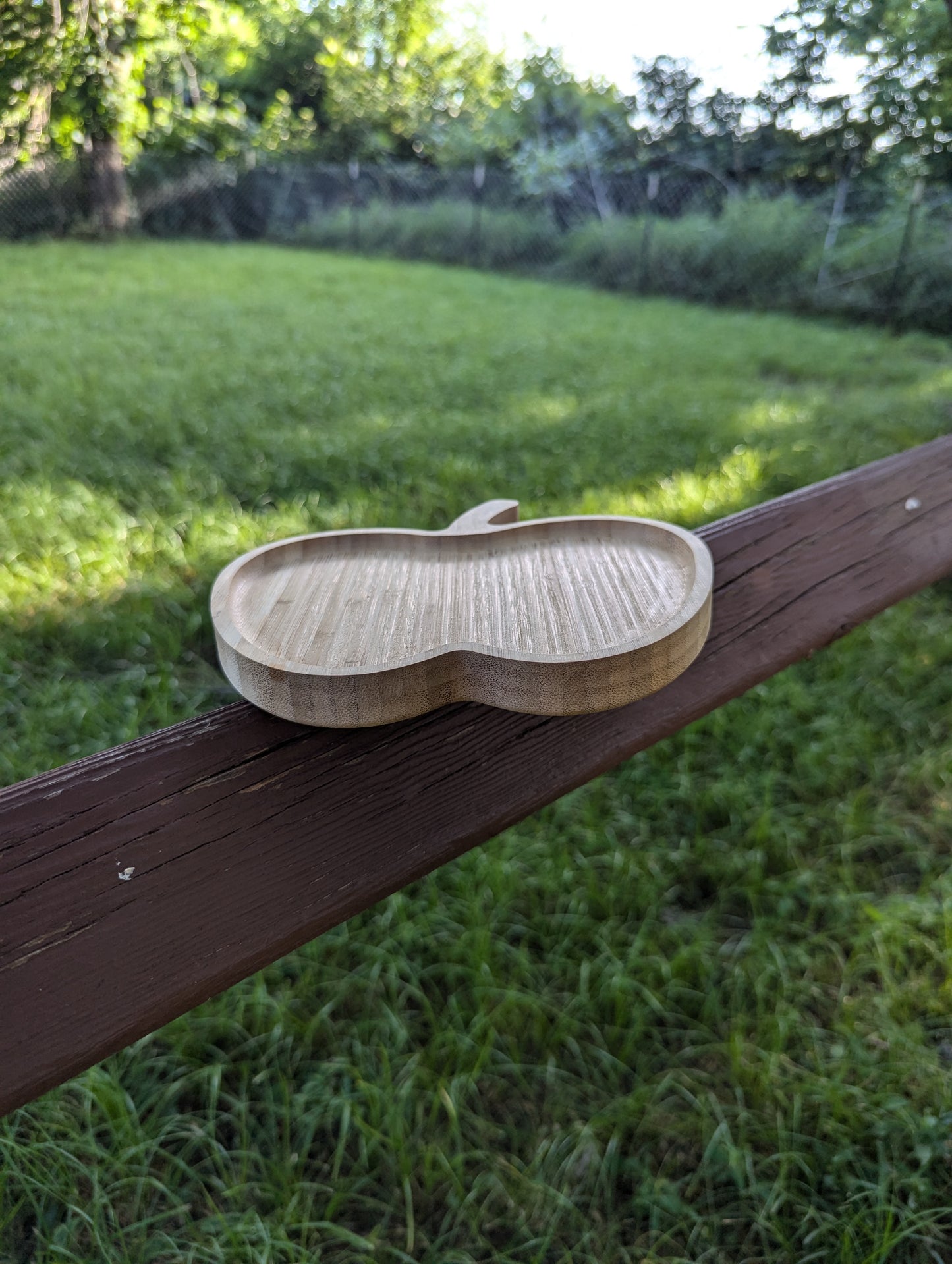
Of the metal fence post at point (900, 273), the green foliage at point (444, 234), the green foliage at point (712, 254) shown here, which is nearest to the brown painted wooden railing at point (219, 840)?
the green foliage at point (444, 234)

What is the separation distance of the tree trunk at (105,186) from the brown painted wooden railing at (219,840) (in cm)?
81

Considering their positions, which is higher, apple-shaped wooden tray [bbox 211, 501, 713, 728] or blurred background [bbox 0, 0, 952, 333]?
blurred background [bbox 0, 0, 952, 333]

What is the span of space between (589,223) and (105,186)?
540 cm

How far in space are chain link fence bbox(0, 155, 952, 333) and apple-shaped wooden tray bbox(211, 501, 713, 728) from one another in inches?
29.2

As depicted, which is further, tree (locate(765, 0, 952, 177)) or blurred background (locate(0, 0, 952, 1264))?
tree (locate(765, 0, 952, 177))

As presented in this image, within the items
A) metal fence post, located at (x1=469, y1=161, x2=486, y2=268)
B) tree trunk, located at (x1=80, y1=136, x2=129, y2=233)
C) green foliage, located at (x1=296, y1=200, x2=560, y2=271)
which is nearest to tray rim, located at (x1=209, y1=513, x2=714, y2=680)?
tree trunk, located at (x1=80, y1=136, x2=129, y2=233)

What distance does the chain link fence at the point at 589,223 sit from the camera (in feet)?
4.57

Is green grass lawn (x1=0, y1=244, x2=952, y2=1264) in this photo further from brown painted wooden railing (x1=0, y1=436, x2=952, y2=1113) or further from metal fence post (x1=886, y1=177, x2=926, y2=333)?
metal fence post (x1=886, y1=177, x2=926, y2=333)

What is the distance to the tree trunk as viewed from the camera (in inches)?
38.5

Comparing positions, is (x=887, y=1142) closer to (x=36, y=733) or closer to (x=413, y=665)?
A: (x=413, y=665)

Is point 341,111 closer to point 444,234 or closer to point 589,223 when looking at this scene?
point 444,234

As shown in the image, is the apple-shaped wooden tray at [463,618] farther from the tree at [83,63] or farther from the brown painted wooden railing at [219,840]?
the tree at [83,63]

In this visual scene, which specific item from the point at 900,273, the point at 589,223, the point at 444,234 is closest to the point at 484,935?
the point at 900,273

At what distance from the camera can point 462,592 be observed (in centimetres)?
55
